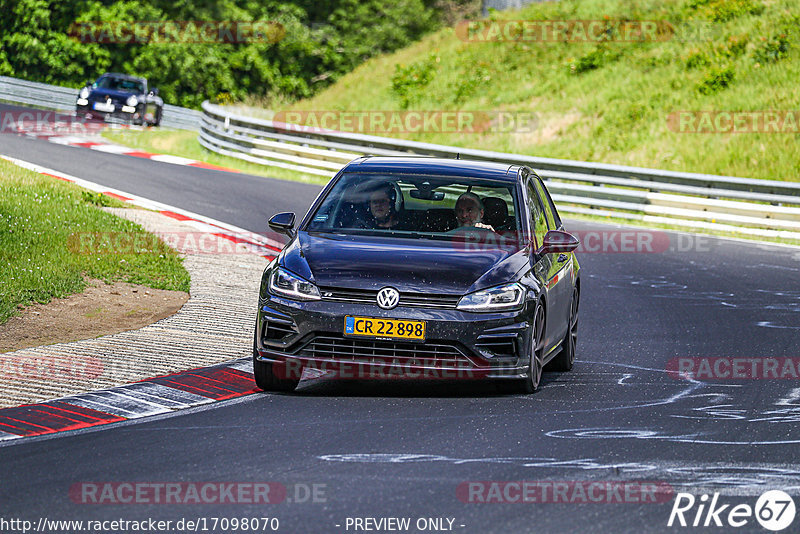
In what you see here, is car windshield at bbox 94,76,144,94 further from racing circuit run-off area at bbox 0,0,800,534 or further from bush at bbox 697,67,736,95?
bush at bbox 697,67,736,95

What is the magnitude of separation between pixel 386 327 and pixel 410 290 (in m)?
0.28

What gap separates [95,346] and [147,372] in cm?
110

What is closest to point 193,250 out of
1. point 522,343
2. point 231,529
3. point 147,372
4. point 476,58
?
point 147,372

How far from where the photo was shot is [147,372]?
30.1ft

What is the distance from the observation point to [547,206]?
35.4 ft

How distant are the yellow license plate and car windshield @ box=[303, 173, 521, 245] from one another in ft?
3.51

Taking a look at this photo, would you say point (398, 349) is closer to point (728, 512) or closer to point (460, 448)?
point (460, 448)

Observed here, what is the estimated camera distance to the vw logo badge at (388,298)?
325 inches

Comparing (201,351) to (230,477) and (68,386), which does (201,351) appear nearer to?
(68,386)

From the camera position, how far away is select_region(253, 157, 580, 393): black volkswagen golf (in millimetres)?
8281

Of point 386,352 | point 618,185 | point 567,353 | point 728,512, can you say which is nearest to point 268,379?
point 386,352

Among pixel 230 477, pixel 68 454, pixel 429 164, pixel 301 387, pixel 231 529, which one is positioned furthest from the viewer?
pixel 429 164

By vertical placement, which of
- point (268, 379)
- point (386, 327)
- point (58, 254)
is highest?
point (386, 327)

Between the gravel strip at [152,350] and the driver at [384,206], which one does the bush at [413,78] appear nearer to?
the gravel strip at [152,350]
